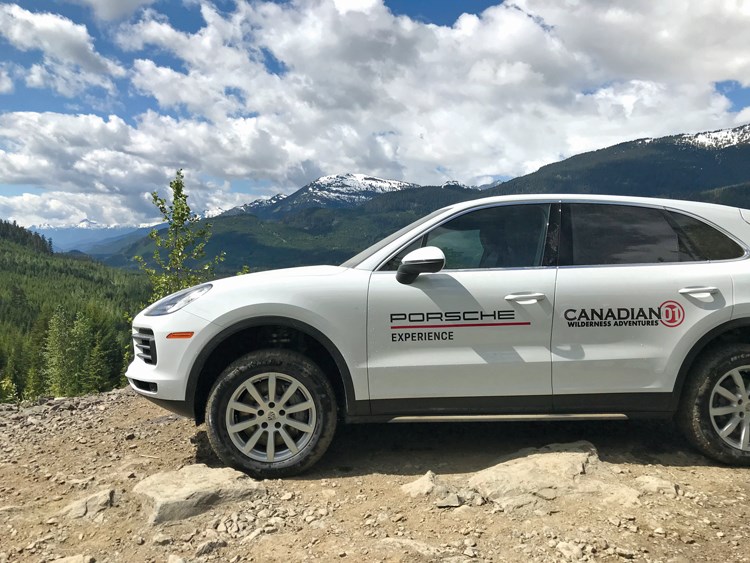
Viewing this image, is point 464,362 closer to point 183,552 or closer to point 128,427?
point 183,552

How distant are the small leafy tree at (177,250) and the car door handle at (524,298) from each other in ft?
29.6

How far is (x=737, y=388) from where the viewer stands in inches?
152

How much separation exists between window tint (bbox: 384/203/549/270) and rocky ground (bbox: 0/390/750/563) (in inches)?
59.4

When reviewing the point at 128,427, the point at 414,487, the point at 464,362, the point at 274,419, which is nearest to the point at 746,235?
the point at 464,362

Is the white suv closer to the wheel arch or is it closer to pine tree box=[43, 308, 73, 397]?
the wheel arch

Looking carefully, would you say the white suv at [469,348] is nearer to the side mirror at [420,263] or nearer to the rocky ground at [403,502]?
the side mirror at [420,263]

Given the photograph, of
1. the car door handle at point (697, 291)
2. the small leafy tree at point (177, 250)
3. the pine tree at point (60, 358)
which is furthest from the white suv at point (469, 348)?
the pine tree at point (60, 358)

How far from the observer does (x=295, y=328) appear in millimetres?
3842

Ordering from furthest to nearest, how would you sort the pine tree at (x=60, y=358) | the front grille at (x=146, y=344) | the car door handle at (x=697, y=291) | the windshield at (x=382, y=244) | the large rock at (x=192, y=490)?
the pine tree at (x=60, y=358)
the windshield at (x=382, y=244)
the front grille at (x=146, y=344)
the car door handle at (x=697, y=291)
the large rock at (x=192, y=490)

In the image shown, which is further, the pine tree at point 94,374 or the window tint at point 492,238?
the pine tree at point 94,374

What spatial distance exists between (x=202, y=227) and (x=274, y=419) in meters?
9.97

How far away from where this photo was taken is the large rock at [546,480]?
332 centimetres

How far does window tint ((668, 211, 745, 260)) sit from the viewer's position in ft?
13.0

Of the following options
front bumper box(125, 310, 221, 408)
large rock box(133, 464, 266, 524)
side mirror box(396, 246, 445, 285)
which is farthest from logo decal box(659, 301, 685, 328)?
front bumper box(125, 310, 221, 408)
